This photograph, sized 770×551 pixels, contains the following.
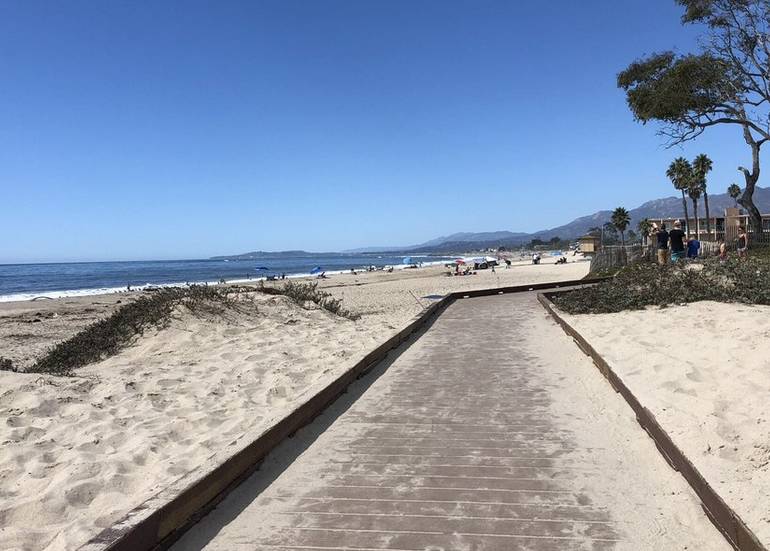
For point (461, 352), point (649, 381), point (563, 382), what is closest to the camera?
point (649, 381)

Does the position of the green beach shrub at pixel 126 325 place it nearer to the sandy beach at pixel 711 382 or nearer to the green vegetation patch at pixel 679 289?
the sandy beach at pixel 711 382

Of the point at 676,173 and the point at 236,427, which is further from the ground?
the point at 676,173

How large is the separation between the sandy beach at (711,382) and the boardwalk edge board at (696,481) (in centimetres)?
6

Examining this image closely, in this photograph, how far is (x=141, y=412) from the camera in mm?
6141

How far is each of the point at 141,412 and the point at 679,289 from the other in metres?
10.7

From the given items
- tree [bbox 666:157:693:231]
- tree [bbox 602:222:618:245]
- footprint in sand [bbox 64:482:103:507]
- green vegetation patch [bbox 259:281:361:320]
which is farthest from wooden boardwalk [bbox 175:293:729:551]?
tree [bbox 602:222:618:245]

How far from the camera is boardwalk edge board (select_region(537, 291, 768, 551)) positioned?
2996 mm

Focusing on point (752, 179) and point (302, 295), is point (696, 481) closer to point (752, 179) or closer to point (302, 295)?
point (302, 295)

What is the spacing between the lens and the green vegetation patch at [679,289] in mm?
11094

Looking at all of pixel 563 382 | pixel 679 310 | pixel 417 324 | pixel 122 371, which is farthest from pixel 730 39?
pixel 122 371

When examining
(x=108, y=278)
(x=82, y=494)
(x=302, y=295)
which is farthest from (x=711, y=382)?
(x=108, y=278)

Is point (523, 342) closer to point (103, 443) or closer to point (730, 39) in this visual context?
point (103, 443)

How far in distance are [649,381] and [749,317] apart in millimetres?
3832

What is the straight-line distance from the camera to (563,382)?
23.2 ft
